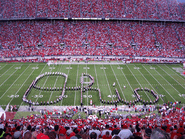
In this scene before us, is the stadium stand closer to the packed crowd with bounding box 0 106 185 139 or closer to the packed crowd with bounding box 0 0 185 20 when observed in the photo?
the packed crowd with bounding box 0 0 185 20

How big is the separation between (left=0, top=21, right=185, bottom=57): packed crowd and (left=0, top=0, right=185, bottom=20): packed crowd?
6.00 feet

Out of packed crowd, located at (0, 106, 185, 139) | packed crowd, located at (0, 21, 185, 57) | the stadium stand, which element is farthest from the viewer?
the stadium stand

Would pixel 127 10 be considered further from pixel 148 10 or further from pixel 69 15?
pixel 69 15

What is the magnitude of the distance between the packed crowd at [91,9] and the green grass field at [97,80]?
16149mm

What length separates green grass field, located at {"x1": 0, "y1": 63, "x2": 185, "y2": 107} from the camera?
18609 millimetres

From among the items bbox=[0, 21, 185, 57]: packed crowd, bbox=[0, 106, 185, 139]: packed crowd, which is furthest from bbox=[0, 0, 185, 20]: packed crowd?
bbox=[0, 106, 185, 139]: packed crowd

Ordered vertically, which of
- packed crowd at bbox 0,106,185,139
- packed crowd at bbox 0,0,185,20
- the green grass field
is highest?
packed crowd at bbox 0,0,185,20

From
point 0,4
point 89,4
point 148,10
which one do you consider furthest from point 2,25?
point 148,10

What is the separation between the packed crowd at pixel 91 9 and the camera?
39.2 m

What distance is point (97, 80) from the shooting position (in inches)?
902

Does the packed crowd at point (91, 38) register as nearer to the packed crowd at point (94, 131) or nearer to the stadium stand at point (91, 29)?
the stadium stand at point (91, 29)

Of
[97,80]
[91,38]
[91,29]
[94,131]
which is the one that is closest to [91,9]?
[91,29]

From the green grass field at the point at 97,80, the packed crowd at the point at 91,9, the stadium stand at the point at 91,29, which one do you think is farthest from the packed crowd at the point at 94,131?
the packed crowd at the point at 91,9

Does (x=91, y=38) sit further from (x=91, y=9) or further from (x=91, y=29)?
(x=91, y=9)
